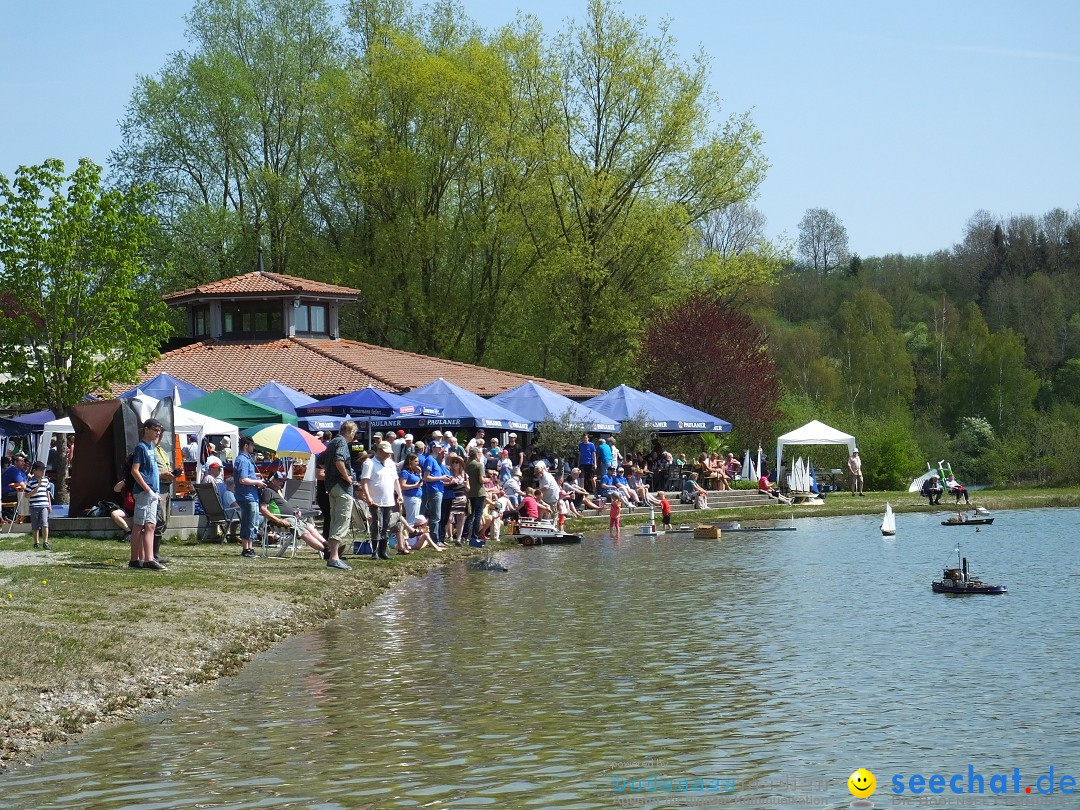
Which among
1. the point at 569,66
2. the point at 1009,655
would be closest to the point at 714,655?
the point at 1009,655

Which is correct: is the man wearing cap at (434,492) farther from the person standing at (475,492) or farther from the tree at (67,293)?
the tree at (67,293)

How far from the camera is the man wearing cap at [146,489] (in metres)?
17.6

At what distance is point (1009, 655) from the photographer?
14055mm

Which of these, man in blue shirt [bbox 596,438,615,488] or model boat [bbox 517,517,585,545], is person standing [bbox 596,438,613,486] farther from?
model boat [bbox 517,517,585,545]

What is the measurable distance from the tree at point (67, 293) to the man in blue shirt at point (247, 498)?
41.2 ft

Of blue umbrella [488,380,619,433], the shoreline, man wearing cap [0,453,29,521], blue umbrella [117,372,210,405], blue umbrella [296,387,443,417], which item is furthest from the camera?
blue umbrella [488,380,619,433]

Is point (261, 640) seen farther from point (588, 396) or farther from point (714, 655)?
point (588, 396)

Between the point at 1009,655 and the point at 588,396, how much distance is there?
37442mm

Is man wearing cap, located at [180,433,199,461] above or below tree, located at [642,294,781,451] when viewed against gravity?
below

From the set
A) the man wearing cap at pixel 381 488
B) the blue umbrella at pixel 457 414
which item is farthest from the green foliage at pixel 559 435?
the man wearing cap at pixel 381 488

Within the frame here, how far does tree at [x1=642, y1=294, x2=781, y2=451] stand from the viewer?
52.1 m

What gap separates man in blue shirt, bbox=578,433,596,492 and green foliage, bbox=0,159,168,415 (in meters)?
11.4

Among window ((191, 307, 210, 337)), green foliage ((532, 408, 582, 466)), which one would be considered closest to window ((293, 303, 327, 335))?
window ((191, 307, 210, 337))

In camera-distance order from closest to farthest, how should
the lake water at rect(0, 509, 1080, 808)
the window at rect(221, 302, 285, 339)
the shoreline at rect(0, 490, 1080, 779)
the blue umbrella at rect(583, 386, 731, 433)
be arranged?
the lake water at rect(0, 509, 1080, 808) < the shoreline at rect(0, 490, 1080, 779) < the blue umbrella at rect(583, 386, 731, 433) < the window at rect(221, 302, 285, 339)
